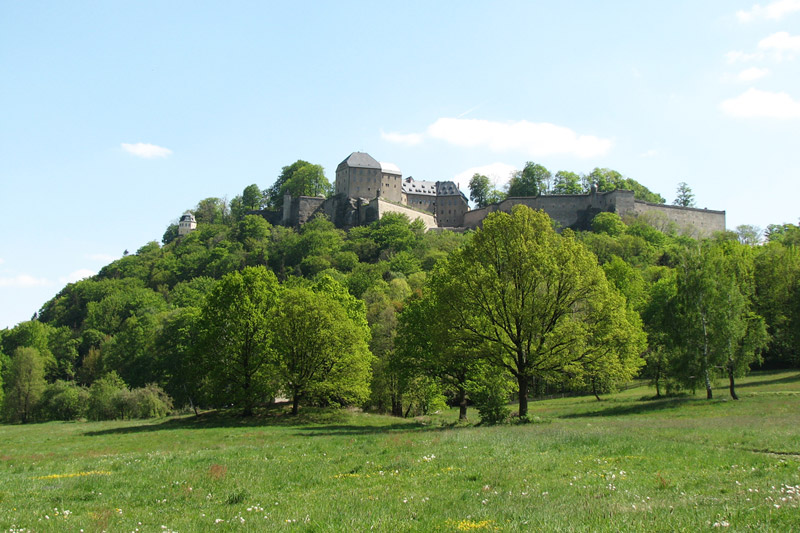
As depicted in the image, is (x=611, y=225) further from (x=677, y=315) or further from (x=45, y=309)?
(x=45, y=309)

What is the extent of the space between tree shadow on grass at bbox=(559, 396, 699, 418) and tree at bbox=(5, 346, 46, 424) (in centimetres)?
6700

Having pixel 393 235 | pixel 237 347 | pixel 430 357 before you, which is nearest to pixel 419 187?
pixel 393 235

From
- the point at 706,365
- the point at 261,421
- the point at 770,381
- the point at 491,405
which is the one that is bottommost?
the point at 261,421

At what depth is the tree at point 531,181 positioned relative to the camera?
158250 mm

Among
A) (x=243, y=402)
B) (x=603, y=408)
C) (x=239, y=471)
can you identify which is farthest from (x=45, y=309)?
(x=239, y=471)

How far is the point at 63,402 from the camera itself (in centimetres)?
7150

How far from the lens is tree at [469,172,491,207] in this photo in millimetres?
172875

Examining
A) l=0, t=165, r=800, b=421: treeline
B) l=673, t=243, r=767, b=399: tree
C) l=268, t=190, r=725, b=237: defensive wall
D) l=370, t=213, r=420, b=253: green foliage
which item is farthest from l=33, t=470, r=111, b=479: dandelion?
l=268, t=190, r=725, b=237: defensive wall

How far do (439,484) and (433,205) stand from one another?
162023 millimetres

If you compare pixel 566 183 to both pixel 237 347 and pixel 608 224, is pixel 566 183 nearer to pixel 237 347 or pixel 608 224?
pixel 608 224

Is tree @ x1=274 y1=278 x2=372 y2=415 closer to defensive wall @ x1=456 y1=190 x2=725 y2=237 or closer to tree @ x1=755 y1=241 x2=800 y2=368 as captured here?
tree @ x1=755 y1=241 x2=800 y2=368

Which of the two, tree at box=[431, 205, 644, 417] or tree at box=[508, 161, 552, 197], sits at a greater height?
tree at box=[508, 161, 552, 197]

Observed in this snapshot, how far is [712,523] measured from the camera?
9141 mm

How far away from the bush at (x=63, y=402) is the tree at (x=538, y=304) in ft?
176
